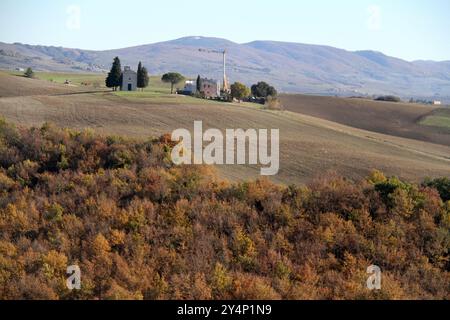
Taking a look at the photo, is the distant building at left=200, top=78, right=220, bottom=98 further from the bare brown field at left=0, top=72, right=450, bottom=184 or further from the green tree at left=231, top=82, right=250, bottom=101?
the bare brown field at left=0, top=72, right=450, bottom=184

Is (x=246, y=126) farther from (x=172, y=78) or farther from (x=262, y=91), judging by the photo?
(x=172, y=78)

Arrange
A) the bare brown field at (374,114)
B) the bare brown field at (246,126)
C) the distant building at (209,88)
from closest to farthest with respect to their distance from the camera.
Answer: the bare brown field at (246,126)
the bare brown field at (374,114)
the distant building at (209,88)

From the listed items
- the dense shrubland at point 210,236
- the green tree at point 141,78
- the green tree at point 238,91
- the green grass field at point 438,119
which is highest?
the green tree at point 141,78

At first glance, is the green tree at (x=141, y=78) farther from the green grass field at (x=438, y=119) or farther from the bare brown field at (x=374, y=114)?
the green grass field at (x=438, y=119)

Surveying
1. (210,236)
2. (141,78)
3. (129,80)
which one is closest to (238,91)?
(141,78)

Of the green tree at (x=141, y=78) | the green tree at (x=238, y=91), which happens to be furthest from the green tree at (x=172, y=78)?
the green tree at (x=238, y=91)
